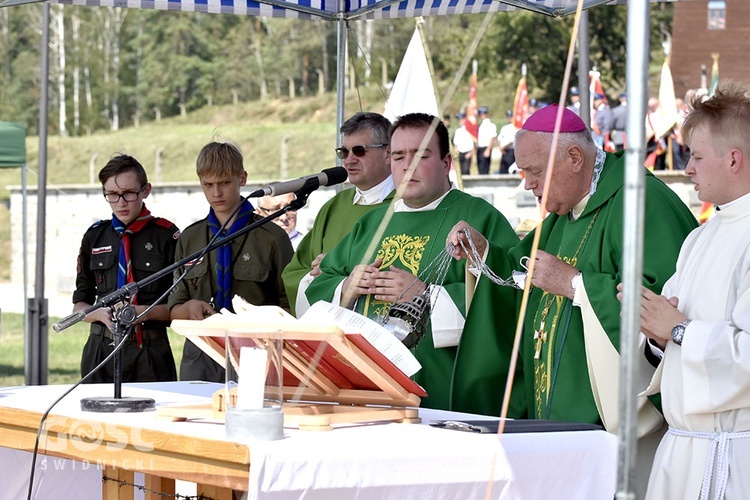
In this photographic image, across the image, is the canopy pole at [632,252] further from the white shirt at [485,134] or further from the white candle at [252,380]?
the white shirt at [485,134]

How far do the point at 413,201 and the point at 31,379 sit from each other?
4.42m

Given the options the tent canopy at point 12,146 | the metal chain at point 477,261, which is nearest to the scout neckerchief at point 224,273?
the metal chain at point 477,261

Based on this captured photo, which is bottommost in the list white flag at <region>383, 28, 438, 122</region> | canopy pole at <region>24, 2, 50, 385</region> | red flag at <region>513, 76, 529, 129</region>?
Answer: canopy pole at <region>24, 2, 50, 385</region>

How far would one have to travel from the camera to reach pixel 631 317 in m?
1.96

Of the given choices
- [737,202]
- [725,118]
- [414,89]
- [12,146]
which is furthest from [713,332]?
[12,146]

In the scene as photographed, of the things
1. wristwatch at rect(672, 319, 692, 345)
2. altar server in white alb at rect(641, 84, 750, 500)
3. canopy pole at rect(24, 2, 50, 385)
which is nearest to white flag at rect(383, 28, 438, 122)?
canopy pole at rect(24, 2, 50, 385)

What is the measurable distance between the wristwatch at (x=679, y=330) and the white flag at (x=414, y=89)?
611cm

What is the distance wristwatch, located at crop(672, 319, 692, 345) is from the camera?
290cm

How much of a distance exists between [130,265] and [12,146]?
15.4ft

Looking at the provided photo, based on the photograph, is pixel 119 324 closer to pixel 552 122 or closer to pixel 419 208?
pixel 552 122

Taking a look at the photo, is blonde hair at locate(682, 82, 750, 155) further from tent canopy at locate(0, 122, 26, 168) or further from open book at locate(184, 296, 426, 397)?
tent canopy at locate(0, 122, 26, 168)

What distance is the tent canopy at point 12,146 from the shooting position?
938 cm

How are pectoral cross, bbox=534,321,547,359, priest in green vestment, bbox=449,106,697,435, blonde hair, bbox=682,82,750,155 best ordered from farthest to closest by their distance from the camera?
pectoral cross, bbox=534,321,547,359
priest in green vestment, bbox=449,106,697,435
blonde hair, bbox=682,82,750,155

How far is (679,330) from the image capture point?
2.90 metres
